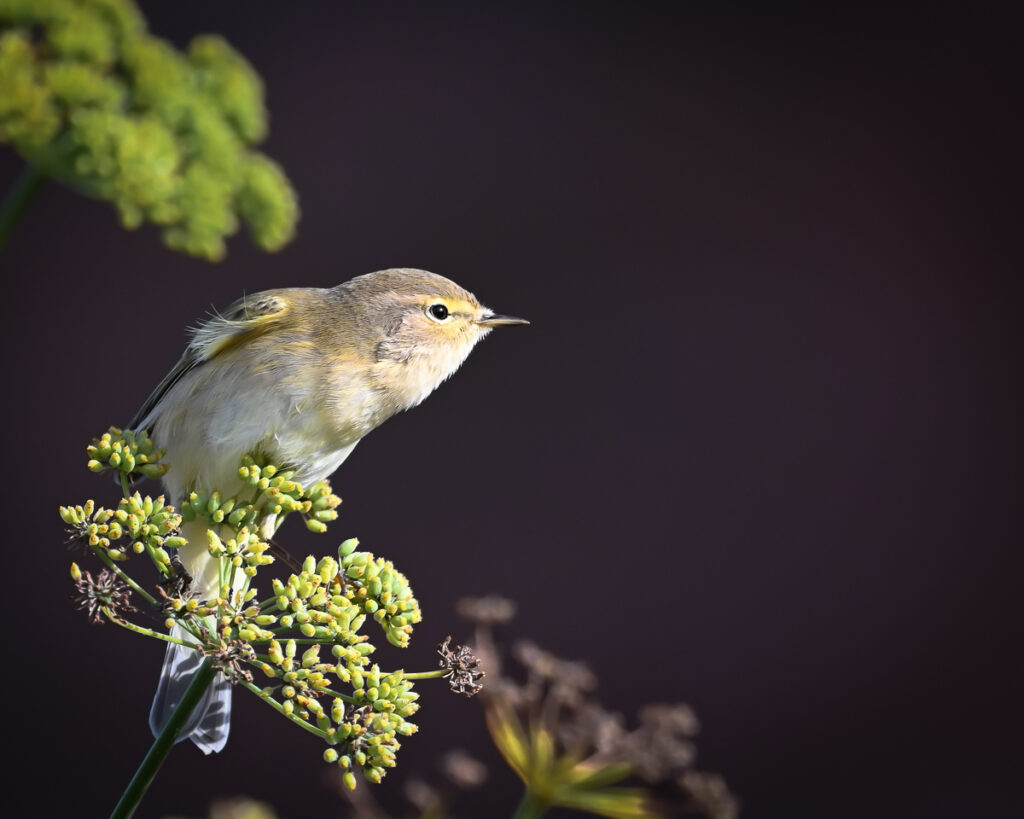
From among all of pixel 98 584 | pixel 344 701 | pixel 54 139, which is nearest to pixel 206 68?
pixel 54 139

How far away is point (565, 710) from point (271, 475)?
1.64 ft

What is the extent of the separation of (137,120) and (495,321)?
2.65ft

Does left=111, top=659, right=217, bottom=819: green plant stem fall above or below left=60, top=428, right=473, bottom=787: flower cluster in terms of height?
below

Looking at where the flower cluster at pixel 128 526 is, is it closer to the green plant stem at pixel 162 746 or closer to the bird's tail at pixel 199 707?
the green plant stem at pixel 162 746

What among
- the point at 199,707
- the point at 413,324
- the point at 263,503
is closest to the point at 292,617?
the point at 263,503

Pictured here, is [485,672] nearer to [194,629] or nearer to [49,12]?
[194,629]

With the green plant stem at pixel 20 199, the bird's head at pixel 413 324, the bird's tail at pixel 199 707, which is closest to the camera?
the green plant stem at pixel 20 199

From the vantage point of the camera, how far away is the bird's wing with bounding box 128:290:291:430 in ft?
6.11

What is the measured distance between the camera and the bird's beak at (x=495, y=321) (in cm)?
185

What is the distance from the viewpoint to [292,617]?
43.7 inches

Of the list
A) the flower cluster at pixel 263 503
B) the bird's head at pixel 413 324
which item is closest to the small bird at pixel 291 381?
the bird's head at pixel 413 324

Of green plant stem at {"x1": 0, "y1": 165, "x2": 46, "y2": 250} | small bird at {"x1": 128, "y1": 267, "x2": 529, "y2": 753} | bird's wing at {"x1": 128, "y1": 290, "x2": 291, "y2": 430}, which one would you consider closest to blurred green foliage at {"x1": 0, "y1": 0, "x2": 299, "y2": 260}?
green plant stem at {"x1": 0, "y1": 165, "x2": 46, "y2": 250}

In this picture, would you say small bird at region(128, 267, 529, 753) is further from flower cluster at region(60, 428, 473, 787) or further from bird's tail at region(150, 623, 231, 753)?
flower cluster at region(60, 428, 473, 787)

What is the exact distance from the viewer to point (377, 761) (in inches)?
43.6
